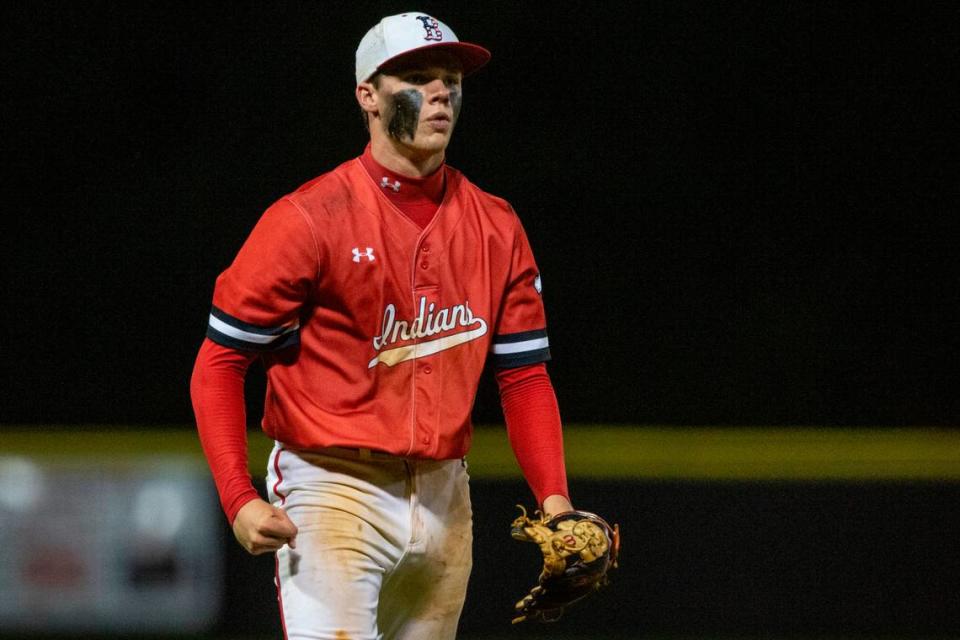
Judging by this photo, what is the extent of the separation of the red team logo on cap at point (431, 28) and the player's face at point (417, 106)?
2.3 inches

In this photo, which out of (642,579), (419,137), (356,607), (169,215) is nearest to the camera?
(356,607)

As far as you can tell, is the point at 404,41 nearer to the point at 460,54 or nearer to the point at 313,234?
the point at 460,54

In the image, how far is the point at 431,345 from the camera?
3.11 m

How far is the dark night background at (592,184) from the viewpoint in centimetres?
628

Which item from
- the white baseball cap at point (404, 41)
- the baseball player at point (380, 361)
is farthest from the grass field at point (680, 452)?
the white baseball cap at point (404, 41)

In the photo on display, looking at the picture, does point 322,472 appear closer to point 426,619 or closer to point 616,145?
point 426,619

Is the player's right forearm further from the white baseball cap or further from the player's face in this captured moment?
the white baseball cap

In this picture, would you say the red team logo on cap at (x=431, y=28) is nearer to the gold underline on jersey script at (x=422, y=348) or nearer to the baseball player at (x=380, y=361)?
the baseball player at (x=380, y=361)

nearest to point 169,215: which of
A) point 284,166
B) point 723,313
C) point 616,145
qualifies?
point 284,166

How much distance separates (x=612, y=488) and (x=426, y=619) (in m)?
2.38

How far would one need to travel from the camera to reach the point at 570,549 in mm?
3002

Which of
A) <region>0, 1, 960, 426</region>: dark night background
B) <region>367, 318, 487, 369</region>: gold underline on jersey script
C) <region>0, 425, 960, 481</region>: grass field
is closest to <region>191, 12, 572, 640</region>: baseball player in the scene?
<region>367, 318, 487, 369</region>: gold underline on jersey script

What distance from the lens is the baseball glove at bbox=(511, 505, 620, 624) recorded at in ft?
9.87

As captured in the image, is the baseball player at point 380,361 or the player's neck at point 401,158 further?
the player's neck at point 401,158
